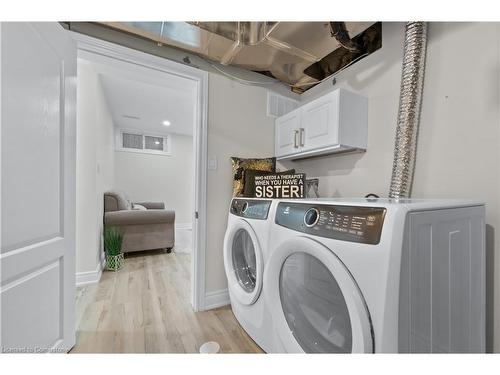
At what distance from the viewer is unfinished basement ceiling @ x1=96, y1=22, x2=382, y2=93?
1.43 meters

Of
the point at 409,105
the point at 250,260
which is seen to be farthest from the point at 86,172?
the point at 409,105

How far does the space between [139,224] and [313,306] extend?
2.94m

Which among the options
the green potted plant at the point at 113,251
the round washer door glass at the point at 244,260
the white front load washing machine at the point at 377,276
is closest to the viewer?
the white front load washing machine at the point at 377,276

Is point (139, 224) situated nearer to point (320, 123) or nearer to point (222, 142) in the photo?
point (222, 142)

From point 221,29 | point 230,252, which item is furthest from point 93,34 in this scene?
point 230,252

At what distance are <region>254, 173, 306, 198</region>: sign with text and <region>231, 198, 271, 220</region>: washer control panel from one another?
7.6 inches

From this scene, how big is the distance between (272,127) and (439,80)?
4.41 feet

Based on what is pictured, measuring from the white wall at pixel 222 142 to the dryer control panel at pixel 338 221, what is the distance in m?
1.03

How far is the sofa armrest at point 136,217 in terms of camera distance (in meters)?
3.04

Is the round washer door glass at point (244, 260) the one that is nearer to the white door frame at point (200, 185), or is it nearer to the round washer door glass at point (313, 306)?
the white door frame at point (200, 185)

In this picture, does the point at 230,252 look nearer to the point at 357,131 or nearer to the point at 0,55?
the point at 357,131

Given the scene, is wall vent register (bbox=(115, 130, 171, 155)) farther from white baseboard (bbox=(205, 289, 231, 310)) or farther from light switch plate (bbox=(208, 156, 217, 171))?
white baseboard (bbox=(205, 289, 231, 310))

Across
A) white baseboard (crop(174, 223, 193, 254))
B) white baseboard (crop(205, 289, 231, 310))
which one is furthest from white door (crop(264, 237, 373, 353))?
white baseboard (crop(174, 223, 193, 254))

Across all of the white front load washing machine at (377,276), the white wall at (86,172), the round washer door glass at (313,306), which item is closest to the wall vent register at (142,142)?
the white wall at (86,172)
